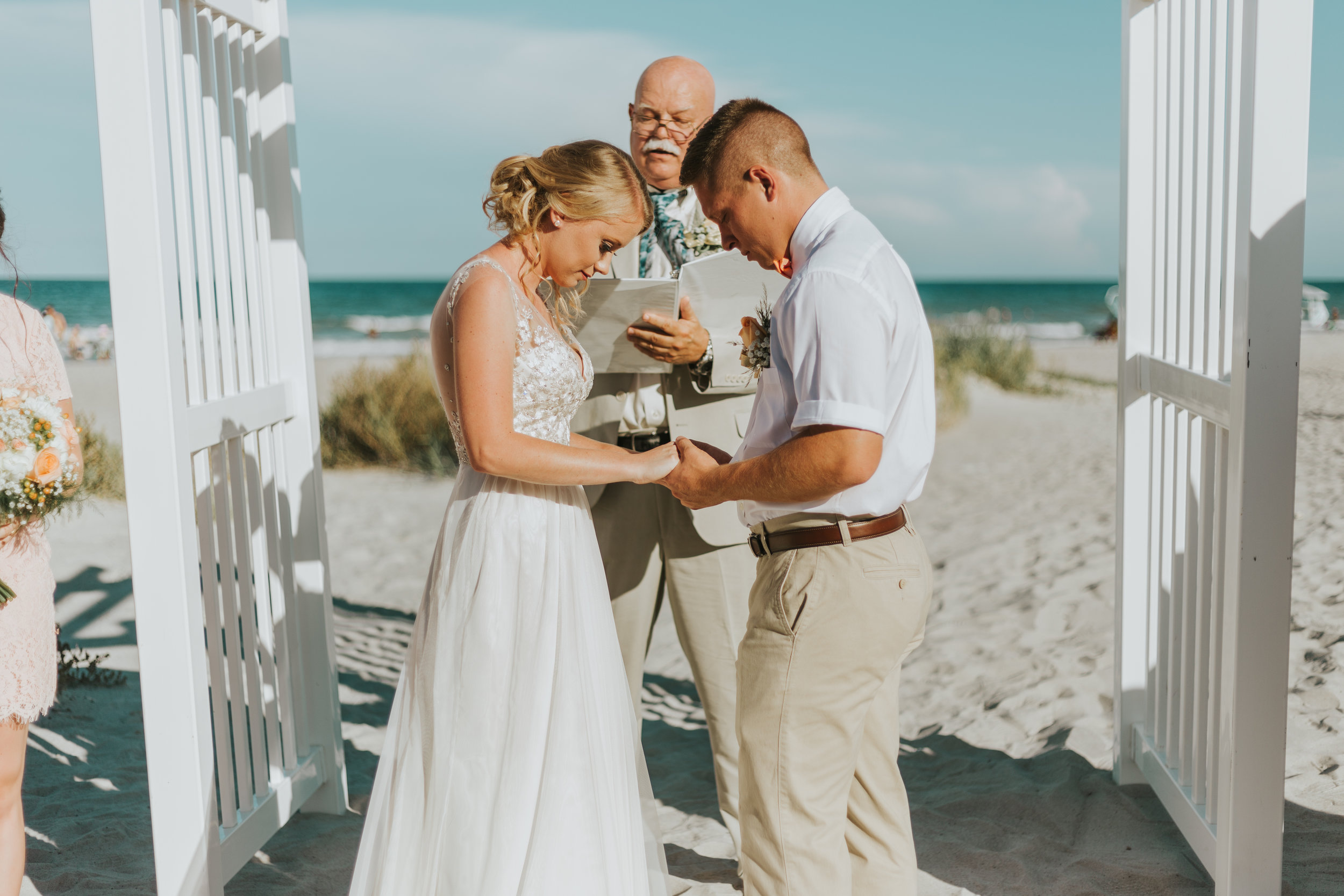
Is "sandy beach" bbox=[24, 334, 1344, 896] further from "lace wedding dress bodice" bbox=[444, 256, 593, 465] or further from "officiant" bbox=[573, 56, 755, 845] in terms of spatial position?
"lace wedding dress bodice" bbox=[444, 256, 593, 465]

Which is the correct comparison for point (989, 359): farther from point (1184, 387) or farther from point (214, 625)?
point (214, 625)

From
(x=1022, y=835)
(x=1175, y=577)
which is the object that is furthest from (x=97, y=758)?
(x=1175, y=577)

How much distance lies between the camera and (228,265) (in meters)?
3.15

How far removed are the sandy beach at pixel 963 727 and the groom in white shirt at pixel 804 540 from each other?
113 centimetres

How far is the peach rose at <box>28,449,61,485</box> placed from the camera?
227 centimetres

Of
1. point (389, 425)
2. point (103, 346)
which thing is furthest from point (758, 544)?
point (103, 346)

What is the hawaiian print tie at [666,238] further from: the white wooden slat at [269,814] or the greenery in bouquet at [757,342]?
the white wooden slat at [269,814]

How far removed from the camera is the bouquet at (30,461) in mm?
2240

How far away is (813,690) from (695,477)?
1.89ft

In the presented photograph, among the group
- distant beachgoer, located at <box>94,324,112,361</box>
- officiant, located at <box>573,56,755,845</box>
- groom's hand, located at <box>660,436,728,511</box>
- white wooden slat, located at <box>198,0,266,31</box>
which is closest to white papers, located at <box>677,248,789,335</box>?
officiant, located at <box>573,56,755,845</box>

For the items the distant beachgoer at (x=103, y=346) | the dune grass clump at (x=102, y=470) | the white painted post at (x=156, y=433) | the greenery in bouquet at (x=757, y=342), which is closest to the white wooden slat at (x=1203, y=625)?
the greenery in bouquet at (x=757, y=342)

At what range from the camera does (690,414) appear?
10.6 ft

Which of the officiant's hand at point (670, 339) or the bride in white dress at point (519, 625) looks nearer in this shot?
the bride in white dress at point (519, 625)

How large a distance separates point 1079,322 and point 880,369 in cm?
3663
